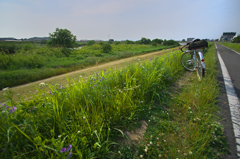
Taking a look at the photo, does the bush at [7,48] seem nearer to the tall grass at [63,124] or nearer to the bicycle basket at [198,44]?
the tall grass at [63,124]

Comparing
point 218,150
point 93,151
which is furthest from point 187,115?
point 93,151

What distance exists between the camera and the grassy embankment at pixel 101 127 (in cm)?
121

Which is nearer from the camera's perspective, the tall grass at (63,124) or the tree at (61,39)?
the tall grass at (63,124)

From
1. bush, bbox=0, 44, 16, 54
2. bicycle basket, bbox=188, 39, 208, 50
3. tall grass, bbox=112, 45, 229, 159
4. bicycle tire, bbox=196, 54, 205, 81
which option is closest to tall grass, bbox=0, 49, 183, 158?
tall grass, bbox=112, 45, 229, 159

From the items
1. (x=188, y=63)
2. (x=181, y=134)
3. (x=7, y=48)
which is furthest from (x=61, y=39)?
(x=181, y=134)

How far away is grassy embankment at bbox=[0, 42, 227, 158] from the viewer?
47.4 inches

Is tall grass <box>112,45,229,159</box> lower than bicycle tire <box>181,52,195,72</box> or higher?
lower

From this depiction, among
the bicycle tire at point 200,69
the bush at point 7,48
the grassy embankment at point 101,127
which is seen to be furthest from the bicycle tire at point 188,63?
the bush at point 7,48

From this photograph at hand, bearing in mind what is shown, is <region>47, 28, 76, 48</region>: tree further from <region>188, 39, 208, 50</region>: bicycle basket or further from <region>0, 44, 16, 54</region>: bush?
<region>188, 39, 208, 50</region>: bicycle basket

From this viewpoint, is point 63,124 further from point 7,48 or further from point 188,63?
point 7,48

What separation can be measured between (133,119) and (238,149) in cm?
144

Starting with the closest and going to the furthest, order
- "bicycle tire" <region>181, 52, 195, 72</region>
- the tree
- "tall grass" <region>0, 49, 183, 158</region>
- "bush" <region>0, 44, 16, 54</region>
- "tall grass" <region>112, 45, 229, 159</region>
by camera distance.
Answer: "tall grass" <region>0, 49, 183, 158</region> → "tall grass" <region>112, 45, 229, 159</region> → "bicycle tire" <region>181, 52, 195, 72</region> → "bush" <region>0, 44, 16, 54</region> → the tree

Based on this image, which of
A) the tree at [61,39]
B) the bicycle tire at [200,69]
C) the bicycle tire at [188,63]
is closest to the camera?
the bicycle tire at [200,69]

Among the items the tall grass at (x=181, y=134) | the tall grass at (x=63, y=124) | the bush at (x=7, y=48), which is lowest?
the tall grass at (x=181, y=134)
